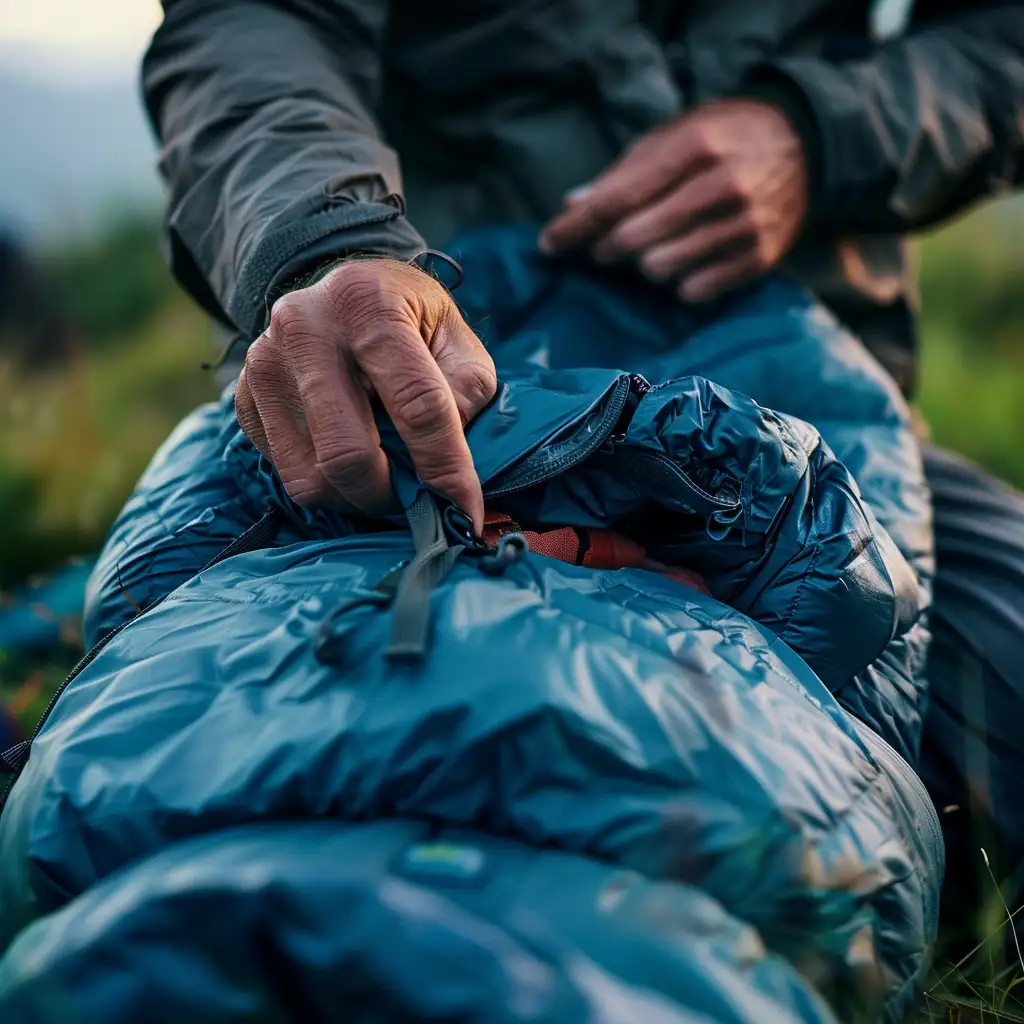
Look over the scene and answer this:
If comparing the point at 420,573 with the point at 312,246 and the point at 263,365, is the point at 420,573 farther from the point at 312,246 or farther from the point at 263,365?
the point at 312,246

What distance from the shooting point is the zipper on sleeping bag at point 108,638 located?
0.95m

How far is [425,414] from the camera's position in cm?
96

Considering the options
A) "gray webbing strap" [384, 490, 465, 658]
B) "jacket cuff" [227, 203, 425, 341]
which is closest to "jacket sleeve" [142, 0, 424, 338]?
"jacket cuff" [227, 203, 425, 341]

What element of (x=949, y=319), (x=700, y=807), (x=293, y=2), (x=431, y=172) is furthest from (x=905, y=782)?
(x=949, y=319)

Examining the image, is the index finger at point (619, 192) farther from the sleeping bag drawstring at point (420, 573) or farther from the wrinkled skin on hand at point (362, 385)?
the sleeping bag drawstring at point (420, 573)

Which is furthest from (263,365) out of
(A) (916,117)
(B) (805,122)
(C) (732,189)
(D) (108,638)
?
(A) (916,117)

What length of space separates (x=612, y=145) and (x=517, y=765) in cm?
119

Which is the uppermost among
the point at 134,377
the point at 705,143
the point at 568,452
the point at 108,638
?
the point at 705,143

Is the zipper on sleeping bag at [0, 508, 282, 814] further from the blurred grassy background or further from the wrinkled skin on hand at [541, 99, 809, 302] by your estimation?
the blurred grassy background

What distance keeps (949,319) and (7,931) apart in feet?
15.9

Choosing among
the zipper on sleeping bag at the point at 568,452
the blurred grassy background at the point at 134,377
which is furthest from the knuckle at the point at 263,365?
the blurred grassy background at the point at 134,377

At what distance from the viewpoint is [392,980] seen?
63 centimetres

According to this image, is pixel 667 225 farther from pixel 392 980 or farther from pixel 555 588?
pixel 392 980

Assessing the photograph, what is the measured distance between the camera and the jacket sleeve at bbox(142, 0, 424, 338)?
4.02ft
